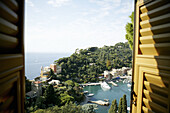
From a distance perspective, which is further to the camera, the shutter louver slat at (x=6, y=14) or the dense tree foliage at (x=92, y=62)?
the dense tree foliage at (x=92, y=62)

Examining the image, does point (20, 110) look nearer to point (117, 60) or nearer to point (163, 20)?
point (163, 20)

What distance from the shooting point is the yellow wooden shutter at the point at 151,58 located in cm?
59

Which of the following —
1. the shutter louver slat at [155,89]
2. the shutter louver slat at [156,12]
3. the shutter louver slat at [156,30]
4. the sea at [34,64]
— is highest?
the shutter louver slat at [156,12]

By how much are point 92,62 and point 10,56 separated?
1791 centimetres

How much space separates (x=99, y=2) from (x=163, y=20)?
6.13 meters

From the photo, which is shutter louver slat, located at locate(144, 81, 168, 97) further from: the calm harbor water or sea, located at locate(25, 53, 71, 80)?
sea, located at locate(25, 53, 71, 80)

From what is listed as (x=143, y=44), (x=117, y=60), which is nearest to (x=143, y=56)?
(x=143, y=44)

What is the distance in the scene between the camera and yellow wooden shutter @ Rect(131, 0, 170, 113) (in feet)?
1.92

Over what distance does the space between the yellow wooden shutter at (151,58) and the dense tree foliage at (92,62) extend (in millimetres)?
13347

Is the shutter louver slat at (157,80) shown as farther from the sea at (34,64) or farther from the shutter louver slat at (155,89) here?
the sea at (34,64)

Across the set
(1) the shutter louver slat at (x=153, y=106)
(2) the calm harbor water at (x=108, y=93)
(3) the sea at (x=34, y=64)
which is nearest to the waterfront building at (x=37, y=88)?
(3) the sea at (x=34, y=64)

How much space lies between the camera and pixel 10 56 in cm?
47

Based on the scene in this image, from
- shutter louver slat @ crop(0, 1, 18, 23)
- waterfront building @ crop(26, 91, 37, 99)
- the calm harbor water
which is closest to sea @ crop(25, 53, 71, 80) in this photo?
waterfront building @ crop(26, 91, 37, 99)

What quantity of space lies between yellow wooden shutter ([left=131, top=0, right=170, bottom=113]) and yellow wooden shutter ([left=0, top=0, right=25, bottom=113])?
741 millimetres
